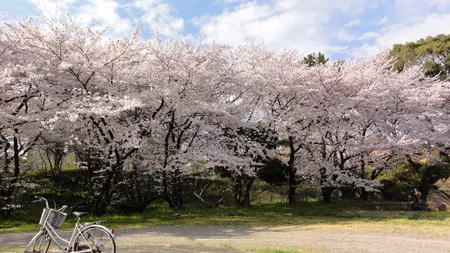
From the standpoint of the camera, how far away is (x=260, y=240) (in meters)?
8.06

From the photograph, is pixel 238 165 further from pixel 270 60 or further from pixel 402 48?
pixel 402 48

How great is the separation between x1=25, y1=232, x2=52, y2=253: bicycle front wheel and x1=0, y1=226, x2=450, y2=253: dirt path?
1.41m

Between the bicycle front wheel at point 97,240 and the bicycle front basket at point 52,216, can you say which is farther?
the bicycle front basket at point 52,216

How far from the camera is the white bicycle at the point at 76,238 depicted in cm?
514

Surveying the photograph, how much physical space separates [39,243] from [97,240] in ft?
3.62

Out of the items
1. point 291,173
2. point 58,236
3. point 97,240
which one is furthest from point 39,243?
point 291,173

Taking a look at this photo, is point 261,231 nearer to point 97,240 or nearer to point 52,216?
point 97,240

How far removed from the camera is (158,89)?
40.8 ft

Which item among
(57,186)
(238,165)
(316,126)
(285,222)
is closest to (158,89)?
(238,165)

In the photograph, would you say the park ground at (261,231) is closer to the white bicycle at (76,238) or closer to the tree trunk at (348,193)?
the white bicycle at (76,238)

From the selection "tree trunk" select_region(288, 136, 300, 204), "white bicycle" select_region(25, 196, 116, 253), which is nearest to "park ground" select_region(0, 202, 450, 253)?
"white bicycle" select_region(25, 196, 116, 253)

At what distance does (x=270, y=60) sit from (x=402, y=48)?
527 inches

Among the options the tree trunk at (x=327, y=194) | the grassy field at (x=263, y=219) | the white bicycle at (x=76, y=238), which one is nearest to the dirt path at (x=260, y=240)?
the grassy field at (x=263, y=219)

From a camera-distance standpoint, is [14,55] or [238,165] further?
[238,165]
